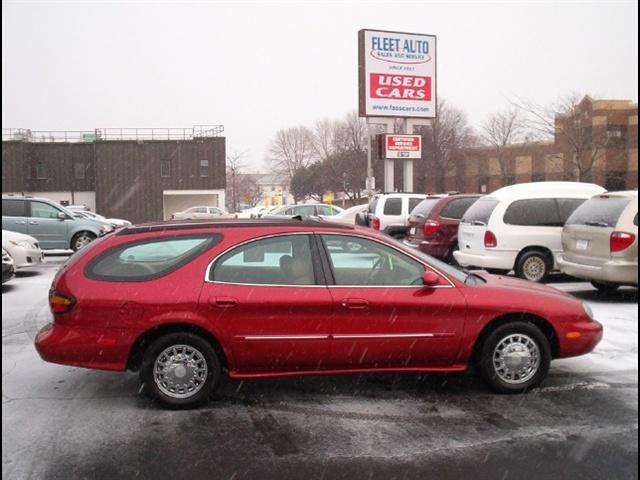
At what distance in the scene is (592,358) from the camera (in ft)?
19.2

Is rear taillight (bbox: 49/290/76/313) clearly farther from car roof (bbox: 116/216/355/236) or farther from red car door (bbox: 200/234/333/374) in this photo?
red car door (bbox: 200/234/333/374)

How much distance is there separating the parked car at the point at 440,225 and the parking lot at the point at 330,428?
627cm

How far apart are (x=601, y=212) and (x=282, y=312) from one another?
5.52 metres

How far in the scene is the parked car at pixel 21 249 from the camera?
11.4m

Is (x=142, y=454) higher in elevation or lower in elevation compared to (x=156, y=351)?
lower

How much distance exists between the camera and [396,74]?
2589cm

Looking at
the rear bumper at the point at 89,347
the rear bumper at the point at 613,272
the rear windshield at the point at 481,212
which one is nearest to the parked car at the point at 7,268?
the rear bumper at the point at 89,347

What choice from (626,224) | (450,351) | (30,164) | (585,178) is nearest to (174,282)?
(450,351)

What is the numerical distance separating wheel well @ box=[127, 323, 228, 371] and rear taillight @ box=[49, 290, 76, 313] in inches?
21.4

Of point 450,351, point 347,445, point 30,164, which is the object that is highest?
point 30,164

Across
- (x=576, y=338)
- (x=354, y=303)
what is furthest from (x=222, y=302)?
(x=576, y=338)

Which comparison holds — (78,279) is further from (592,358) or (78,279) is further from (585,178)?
(585,178)

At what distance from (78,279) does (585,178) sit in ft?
107

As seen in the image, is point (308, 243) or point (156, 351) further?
point (308, 243)
